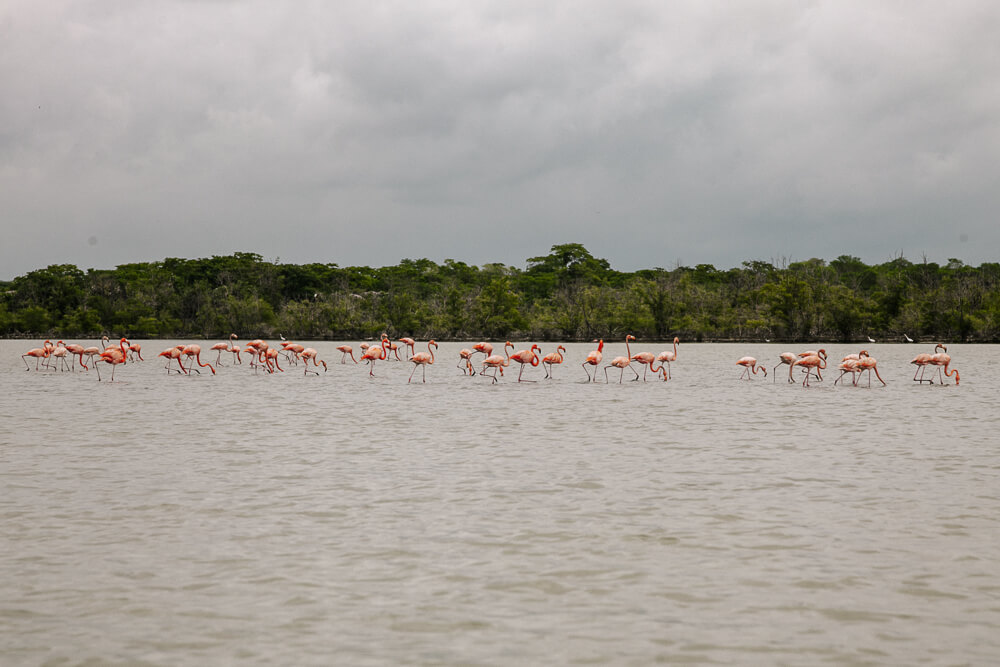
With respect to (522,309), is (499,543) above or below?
below

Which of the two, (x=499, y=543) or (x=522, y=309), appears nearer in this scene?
(x=499, y=543)

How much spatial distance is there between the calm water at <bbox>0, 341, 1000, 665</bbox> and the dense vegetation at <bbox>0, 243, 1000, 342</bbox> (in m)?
46.0

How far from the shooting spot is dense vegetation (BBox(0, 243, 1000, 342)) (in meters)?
57.5

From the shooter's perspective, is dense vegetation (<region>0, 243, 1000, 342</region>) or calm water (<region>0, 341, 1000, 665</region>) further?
dense vegetation (<region>0, 243, 1000, 342</region>)

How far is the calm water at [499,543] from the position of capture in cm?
459

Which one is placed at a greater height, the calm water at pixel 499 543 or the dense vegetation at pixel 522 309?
the dense vegetation at pixel 522 309

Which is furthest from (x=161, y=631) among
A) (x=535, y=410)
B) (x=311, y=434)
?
(x=535, y=410)

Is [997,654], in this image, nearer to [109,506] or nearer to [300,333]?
[109,506]

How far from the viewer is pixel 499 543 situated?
254 inches

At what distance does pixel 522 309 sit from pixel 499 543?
62978 mm

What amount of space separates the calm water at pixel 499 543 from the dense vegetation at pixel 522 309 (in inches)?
1809

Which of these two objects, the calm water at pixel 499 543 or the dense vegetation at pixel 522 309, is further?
the dense vegetation at pixel 522 309

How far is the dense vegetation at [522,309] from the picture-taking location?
57.5 meters

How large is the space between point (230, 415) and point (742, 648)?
39.7ft
